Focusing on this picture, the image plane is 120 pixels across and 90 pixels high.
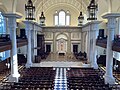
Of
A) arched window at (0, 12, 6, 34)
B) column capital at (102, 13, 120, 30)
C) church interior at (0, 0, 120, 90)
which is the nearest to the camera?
column capital at (102, 13, 120, 30)

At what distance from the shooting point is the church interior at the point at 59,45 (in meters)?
16.4

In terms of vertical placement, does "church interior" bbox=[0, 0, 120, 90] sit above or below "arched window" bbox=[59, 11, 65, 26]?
below

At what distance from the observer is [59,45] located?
40.8 metres

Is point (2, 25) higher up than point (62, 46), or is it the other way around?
point (2, 25)

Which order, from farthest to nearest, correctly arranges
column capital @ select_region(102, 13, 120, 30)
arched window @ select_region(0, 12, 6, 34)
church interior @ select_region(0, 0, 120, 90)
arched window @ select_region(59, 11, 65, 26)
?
arched window @ select_region(59, 11, 65, 26) → arched window @ select_region(0, 12, 6, 34) → church interior @ select_region(0, 0, 120, 90) → column capital @ select_region(102, 13, 120, 30)

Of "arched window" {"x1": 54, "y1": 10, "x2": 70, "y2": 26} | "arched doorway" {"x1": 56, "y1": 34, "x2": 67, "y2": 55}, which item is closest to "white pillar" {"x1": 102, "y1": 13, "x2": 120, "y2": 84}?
"arched doorway" {"x1": 56, "y1": 34, "x2": 67, "y2": 55}

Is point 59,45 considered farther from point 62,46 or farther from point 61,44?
point 62,46

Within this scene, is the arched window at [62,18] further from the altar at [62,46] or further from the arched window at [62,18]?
the altar at [62,46]

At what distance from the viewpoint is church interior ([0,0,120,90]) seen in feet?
53.7

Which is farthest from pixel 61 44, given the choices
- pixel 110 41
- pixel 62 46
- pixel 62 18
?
pixel 110 41

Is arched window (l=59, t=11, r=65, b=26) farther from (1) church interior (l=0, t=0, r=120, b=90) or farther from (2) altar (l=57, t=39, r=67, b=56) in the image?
(2) altar (l=57, t=39, r=67, b=56)

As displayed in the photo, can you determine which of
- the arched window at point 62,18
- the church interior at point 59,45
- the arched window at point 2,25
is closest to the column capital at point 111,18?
the church interior at point 59,45

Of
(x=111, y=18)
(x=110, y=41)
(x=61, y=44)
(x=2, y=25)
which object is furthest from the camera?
(x=61, y=44)

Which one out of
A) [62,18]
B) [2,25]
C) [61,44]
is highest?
[62,18]
